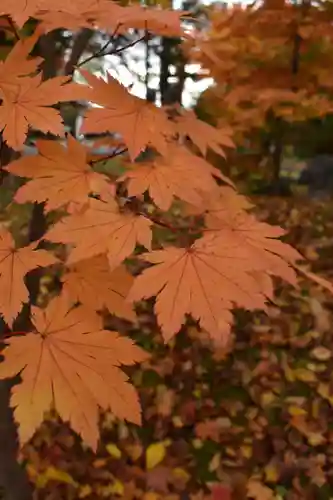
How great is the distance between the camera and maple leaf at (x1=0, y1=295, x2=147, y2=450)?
2.75ft

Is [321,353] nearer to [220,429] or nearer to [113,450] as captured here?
[220,429]

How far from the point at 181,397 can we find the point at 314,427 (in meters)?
0.58

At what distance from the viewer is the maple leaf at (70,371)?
2.75 feet

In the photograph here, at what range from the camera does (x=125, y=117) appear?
0.99 metres

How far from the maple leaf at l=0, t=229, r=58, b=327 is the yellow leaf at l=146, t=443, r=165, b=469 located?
141cm

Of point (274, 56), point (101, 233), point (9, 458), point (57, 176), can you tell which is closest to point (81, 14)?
point (57, 176)

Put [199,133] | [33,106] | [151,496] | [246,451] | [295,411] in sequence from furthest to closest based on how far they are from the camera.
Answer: [295,411]
[246,451]
[151,496]
[199,133]
[33,106]

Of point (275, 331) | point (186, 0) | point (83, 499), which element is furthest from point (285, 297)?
point (186, 0)

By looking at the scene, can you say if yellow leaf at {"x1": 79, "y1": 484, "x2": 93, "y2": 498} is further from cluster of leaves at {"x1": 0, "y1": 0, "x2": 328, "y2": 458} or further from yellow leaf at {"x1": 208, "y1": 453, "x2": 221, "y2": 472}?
cluster of leaves at {"x1": 0, "y1": 0, "x2": 328, "y2": 458}

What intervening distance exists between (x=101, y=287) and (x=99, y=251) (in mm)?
207

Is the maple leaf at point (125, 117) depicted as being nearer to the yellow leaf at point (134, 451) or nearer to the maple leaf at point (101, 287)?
the maple leaf at point (101, 287)

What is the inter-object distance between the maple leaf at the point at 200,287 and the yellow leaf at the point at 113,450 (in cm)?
146

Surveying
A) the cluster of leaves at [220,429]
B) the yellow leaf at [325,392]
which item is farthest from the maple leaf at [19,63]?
the yellow leaf at [325,392]

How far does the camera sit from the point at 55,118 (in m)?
0.93
